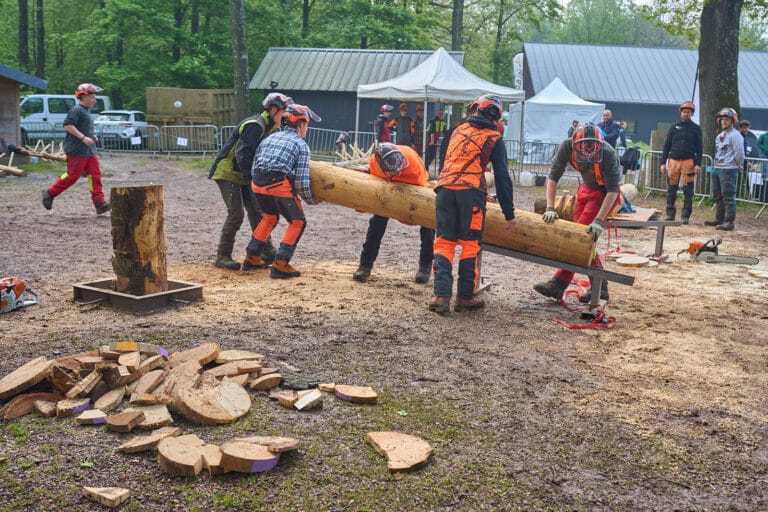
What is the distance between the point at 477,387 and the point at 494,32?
150ft

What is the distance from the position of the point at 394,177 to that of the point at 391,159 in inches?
7.7

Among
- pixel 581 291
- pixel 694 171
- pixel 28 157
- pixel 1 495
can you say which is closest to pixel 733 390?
pixel 581 291

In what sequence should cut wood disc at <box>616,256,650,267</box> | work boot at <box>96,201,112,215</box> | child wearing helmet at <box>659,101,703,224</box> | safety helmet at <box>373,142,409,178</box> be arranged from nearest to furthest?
safety helmet at <box>373,142,409,178</box> < cut wood disc at <box>616,256,650,267</box> < work boot at <box>96,201,112,215</box> < child wearing helmet at <box>659,101,703,224</box>

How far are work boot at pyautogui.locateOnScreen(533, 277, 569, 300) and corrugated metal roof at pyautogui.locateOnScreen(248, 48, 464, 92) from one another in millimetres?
22579

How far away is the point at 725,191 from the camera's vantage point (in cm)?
1308

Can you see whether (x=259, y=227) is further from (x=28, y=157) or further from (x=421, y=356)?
(x=28, y=157)

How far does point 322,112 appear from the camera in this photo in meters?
29.9

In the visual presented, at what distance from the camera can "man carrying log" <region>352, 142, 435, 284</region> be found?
7.24m

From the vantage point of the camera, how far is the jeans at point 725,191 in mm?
12969

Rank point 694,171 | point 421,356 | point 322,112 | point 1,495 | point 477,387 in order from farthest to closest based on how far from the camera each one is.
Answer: point 322,112 < point 694,171 < point 421,356 < point 477,387 < point 1,495

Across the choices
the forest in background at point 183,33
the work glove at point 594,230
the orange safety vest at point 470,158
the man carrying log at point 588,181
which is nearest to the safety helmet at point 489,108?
the orange safety vest at point 470,158

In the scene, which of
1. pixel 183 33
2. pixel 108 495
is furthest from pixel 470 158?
pixel 183 33

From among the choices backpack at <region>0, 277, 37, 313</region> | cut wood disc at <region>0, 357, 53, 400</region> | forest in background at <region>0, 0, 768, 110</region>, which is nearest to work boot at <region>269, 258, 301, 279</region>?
backpack at <region>0, 277, 37, 313</region>

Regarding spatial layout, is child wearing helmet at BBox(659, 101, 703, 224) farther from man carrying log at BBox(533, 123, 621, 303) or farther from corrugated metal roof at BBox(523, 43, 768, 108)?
corrugated metal roof at BBox(523, 43, 768, 108)
